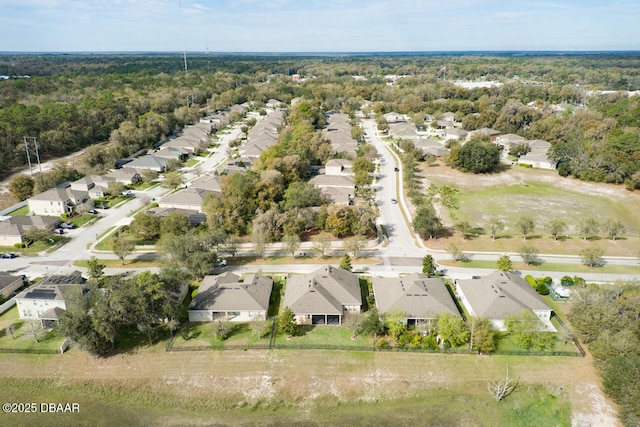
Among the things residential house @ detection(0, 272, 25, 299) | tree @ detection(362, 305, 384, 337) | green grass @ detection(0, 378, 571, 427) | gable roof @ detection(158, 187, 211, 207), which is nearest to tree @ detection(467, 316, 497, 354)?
green grass @ detection(0, 378, 571, 427)

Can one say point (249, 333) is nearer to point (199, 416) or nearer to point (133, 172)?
point (199, 416)

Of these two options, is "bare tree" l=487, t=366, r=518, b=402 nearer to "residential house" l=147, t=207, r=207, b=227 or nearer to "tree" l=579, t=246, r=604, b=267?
"tree" l=579, t=246, r=604, b=267

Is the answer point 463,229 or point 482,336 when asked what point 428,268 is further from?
point 463,229

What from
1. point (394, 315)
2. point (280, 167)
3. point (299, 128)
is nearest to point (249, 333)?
point (394, 315)

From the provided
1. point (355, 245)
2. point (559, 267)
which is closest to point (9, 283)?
point (355, 245)

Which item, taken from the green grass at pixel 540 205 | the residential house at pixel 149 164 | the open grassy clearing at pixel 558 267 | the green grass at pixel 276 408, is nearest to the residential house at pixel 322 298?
the green grass at pixel 276 408
